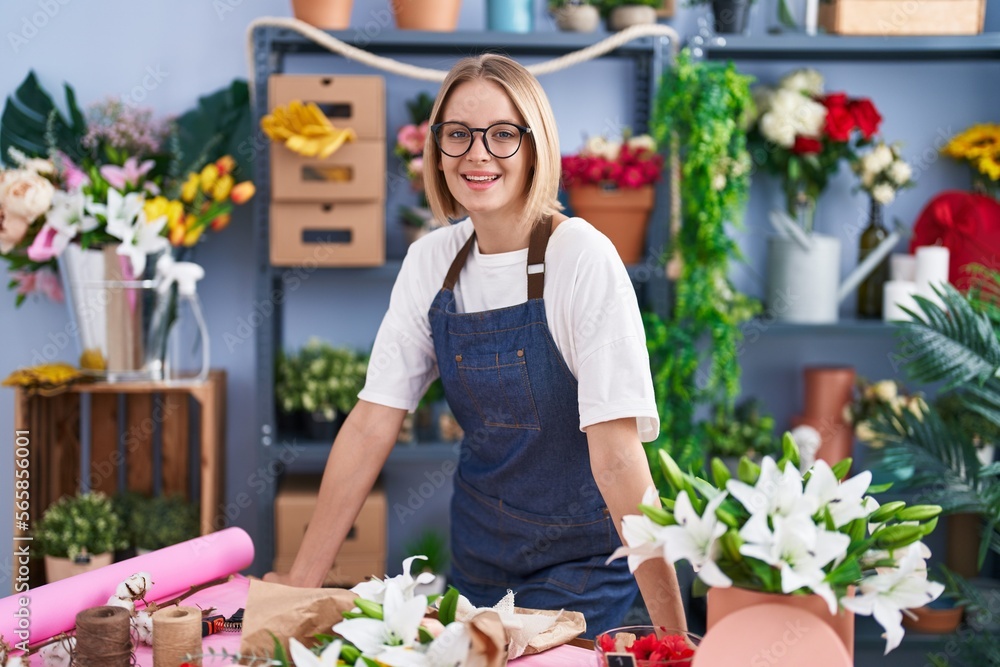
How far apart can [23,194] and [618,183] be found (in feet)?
5.33

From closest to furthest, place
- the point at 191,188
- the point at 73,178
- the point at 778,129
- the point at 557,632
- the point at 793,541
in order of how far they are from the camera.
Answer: the point at 793,541, the point at 557,632, the point at 73,178, the point at 191,188, the point at 778,129

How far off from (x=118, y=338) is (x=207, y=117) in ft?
2.54

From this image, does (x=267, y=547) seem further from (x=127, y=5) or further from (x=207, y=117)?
(x=127, y=5)

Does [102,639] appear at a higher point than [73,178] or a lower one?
lower

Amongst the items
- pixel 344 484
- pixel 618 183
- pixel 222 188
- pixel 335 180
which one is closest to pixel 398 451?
pixel 335 180

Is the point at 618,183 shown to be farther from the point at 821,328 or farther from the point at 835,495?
the point at 835,495

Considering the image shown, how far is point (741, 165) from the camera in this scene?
2.68 metres

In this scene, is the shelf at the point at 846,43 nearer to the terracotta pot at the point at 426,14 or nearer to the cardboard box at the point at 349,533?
the terracotta pot at the point at 426,14

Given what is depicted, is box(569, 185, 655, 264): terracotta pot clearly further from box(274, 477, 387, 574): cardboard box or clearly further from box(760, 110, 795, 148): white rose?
box(274, 477, 387, 574): cardboard box

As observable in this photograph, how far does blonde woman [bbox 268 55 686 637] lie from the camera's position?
4.65 feet

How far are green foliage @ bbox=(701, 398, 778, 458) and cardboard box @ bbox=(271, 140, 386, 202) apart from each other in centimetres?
127

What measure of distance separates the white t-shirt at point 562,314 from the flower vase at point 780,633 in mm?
438

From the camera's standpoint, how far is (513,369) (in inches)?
62.7

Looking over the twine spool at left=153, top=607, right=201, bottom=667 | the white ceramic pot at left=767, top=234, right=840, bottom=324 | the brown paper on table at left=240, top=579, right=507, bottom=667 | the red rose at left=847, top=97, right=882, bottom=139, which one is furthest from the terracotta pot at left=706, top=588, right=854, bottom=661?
the red rose at left=847, top=97, right=882, bottom=139
